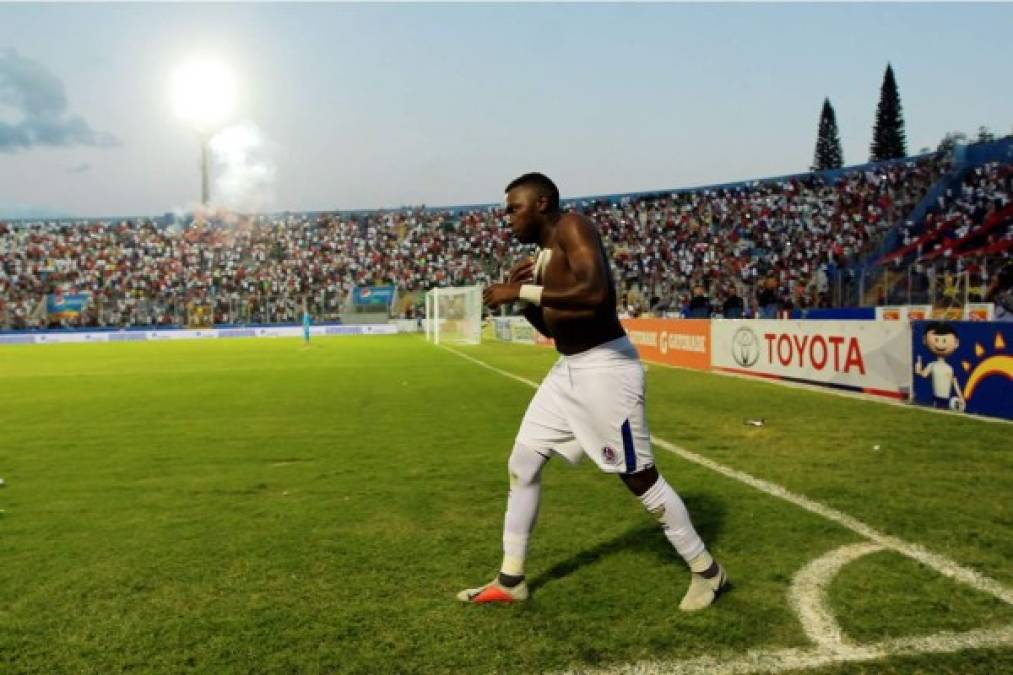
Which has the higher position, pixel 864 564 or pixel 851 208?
pixel 851 208

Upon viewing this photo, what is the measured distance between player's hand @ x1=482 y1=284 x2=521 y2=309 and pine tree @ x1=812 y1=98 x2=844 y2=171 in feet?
361

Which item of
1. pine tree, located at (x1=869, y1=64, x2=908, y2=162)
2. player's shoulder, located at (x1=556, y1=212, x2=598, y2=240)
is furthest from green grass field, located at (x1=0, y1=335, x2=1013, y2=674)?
pine tree, located at (x1=869, y1=64, x2=908, y2=162)

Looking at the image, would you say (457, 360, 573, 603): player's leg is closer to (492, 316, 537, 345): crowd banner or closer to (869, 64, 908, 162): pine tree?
(492, 316, 537, 345): crowd banner

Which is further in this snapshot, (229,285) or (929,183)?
(229,285)

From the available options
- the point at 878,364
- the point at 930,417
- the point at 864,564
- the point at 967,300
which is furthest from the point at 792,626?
the point at 967,300

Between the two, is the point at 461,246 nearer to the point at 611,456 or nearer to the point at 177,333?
the point at 177,333

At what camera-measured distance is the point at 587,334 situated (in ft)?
13.1

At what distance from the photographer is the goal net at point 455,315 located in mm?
38156

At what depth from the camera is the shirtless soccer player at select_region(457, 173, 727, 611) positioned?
3842 millimetres

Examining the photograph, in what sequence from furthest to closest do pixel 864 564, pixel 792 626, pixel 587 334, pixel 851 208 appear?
pixel 851 208 → pixel 864 564 → pixel 587 334 → pixel 792 626

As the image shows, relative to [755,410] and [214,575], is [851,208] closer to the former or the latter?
[755,410]

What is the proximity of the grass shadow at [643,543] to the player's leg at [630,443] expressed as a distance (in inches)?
30.5

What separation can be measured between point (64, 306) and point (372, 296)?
21.4 metres

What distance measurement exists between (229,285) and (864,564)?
198ft
